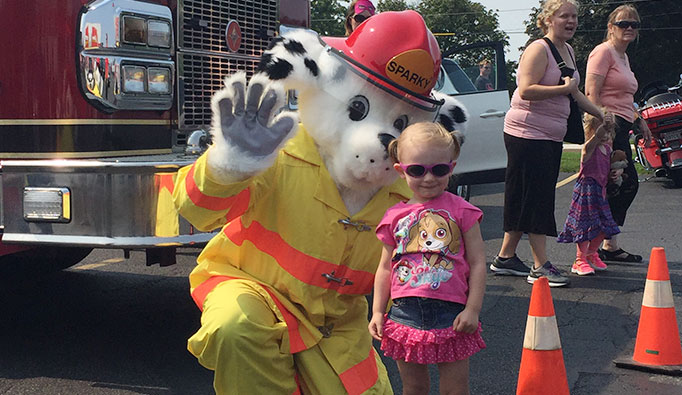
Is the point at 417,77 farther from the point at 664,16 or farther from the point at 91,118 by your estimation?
the point at 664,16

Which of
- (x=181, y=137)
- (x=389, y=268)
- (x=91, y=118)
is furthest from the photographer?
(x=181, y=137)

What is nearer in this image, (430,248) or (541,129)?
(430,248)

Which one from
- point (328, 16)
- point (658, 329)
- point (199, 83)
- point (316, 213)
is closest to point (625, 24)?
point (658, 329)

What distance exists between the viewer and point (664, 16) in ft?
133

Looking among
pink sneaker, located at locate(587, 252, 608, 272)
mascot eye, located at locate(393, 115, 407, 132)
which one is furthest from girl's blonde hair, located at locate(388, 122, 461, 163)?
pink sneaker, located at locate(587, 252, 608, 272)

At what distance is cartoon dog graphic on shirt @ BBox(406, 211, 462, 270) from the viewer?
2.66 meters

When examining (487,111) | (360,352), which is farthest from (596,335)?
(487,111)

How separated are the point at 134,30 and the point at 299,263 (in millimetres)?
1768

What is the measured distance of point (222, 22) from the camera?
14.7ft

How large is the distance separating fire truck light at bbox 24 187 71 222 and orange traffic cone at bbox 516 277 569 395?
1.92 metres

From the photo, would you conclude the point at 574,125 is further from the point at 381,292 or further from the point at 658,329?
the point at 381,292

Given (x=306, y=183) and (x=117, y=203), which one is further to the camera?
(x=117, y=203)

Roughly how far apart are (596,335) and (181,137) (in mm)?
2372

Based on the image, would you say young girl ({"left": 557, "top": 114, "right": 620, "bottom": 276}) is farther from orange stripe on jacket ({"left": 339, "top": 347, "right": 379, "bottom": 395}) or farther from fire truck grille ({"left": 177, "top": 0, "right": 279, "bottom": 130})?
orange stripe on jacket ({"left": 339, "top": 347, "right": 379, "bottom": 395})
